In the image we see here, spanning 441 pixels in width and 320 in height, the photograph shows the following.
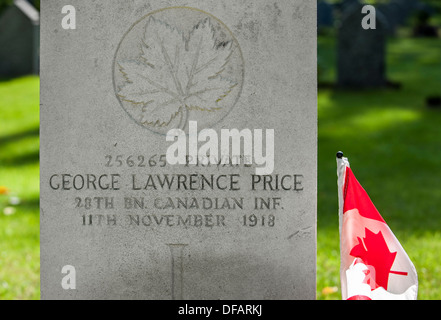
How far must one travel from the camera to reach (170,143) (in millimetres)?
3961

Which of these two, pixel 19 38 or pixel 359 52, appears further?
pixel 19 38

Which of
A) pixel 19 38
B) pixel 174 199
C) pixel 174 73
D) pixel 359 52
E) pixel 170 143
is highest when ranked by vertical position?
pixel 19 38

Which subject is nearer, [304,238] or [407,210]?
[304,238]

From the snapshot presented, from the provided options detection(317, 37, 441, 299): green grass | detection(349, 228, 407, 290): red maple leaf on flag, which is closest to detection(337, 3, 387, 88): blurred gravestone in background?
detection(317, 37, 441, 299): green grass

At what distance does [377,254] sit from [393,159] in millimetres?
6563

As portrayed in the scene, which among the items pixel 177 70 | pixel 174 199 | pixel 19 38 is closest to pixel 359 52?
pixel 19 38

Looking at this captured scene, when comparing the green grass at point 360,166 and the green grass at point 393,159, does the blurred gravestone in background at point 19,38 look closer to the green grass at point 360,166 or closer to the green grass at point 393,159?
the green grass at point 360,166

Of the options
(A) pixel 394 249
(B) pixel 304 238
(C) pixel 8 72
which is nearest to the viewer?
(A) pixel 394 249

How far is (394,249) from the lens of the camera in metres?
3.68

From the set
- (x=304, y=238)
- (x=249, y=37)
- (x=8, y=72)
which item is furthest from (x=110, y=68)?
(x=8, y=72)

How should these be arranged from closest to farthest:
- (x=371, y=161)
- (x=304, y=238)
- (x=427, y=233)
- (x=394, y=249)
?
(x=394, y=249) → (x=304, y=238) → (x=427, y=233) → (x=371, y=161)

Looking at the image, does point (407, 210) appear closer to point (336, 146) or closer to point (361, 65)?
point (336, 146)

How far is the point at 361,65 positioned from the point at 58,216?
11.0 meters

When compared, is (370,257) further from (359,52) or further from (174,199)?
(359,52)
